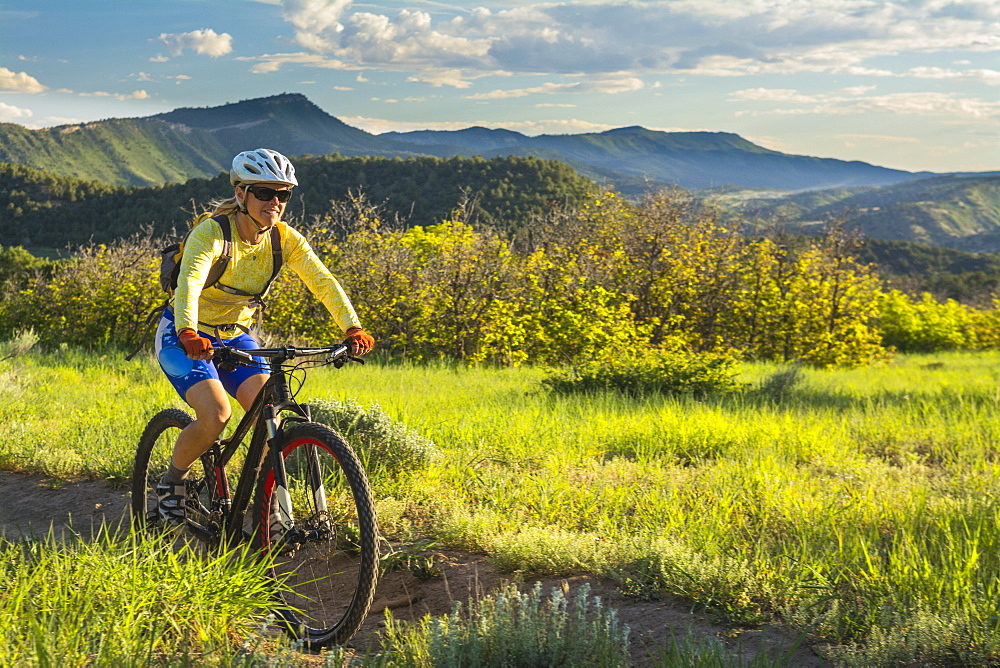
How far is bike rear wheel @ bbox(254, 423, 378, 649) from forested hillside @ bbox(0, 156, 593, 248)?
55.4 meters

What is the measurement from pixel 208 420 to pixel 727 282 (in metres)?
16.9

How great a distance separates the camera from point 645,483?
5.05m

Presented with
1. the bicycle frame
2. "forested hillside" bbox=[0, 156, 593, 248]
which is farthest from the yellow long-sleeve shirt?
"forested hillside" bbox=[0, 156, 593, 248]

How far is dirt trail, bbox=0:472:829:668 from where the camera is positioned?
2979mm

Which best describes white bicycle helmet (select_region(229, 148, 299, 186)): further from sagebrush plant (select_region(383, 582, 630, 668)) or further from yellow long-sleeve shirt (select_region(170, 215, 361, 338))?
sagebrush plant (select_region(383, 582, 630, 668))

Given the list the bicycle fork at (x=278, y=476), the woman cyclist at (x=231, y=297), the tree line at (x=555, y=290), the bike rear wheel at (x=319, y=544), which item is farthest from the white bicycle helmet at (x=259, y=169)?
the tree line at (x=555, y=290)

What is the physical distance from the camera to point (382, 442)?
5.26 m

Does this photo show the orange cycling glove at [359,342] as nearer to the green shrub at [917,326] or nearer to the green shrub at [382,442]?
the green shrub at [382,442]

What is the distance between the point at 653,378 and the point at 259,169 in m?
6.32

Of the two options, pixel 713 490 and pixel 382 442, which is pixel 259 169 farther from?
pixel 713 490

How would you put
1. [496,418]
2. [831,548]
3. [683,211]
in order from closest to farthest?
[831,548] < [496,418] < [683,211]

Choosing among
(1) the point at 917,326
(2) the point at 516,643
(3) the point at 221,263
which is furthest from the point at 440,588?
(1) the point at 917,326

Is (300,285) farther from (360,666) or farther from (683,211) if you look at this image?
(360,666)

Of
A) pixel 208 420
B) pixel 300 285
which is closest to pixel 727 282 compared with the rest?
pixel 300 285
